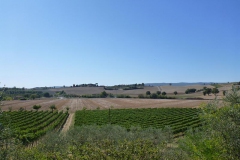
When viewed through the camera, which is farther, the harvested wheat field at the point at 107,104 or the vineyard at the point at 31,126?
the harvested wheat field at the point at 107,104

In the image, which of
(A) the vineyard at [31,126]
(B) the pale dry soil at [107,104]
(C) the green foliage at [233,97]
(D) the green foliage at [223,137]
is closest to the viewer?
(D) the green foliage at [223,137]

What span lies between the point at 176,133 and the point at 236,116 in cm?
3372

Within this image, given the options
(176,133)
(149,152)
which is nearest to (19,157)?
(149,152)

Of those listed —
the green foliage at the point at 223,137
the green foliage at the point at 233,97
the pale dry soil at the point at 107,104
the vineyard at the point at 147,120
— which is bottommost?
the vineyard at the point at 147,120

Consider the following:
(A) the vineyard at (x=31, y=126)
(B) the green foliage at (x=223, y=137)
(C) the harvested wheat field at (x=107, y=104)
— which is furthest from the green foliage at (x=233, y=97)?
(C) the harvested wheat field at (x=107, y=104)

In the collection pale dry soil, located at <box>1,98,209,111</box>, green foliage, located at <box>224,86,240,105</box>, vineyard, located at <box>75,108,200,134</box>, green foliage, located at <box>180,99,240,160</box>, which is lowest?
vineyard, located at <box>75,108,200,134</box>

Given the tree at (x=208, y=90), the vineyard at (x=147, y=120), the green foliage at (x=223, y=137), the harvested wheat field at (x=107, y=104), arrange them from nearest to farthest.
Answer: the green foliage at (x=223, y=137), the vineyard at (x=147, y=120), the harvested wheat field at (x=107, y=104), the tree at (x=208, y=90)

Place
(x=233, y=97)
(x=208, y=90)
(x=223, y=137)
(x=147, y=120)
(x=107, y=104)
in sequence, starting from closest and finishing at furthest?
(x=223, y=137) < (x=233, y=97) < (x=147, y=120) < (x=107, y=104) < (x=208, y=90)

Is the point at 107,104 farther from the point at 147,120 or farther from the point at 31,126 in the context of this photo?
the point at 31,126

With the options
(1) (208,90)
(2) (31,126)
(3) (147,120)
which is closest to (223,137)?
(3) (147,120)

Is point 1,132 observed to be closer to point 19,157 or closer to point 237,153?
point 19,157

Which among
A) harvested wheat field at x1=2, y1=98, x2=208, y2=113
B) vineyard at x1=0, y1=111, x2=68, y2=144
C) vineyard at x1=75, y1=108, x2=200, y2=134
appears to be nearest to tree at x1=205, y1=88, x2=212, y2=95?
harvested wheat field at x1=2, y1=98, x2=208, y2=113

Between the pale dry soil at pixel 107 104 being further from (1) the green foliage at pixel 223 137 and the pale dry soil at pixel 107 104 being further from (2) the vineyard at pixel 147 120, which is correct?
(1) the green foliage at pixel 223 137

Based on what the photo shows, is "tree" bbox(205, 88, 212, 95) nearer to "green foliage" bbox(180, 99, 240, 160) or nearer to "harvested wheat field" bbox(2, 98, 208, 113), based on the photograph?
"harvested wheat field" bbox(2, 98, 208, 113)
